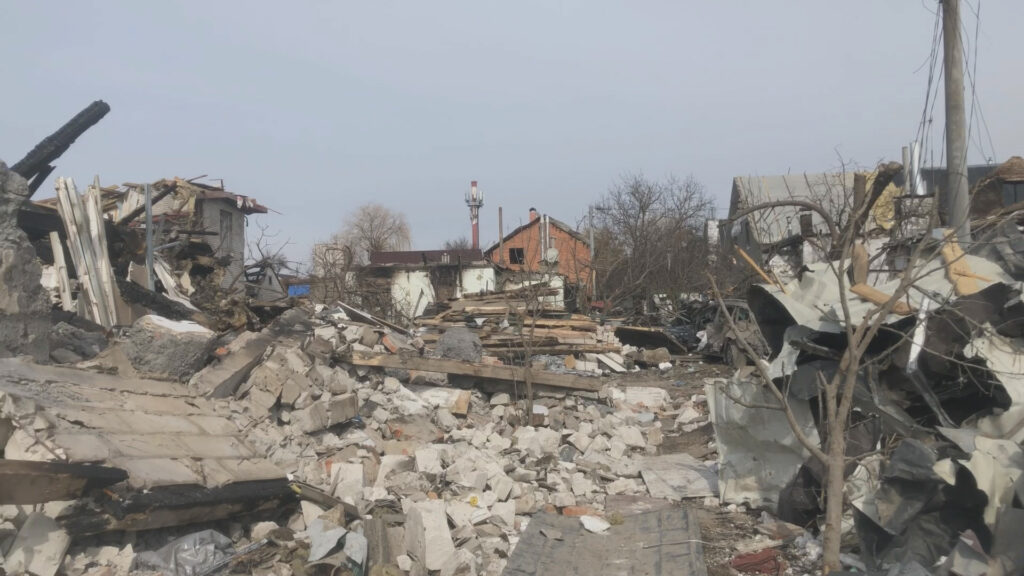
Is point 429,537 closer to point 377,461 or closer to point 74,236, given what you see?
point 377,461

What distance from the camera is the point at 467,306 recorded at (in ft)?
57.4

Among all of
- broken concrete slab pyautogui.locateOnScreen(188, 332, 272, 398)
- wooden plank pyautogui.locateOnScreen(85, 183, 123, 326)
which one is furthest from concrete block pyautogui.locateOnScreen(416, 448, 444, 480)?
wooden plank pyautogui.locateOnScreen(85, 183, 123, 326)

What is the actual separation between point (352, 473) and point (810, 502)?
3.71 m

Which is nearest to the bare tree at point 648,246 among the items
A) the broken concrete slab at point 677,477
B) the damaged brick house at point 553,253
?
the damaged brick house at point 553,253

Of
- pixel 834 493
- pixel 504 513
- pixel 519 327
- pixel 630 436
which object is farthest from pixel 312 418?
pixel 519 327

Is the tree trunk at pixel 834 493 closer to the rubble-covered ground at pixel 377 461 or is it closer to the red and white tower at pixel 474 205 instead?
the rubble-covered ground at pixel 377 461

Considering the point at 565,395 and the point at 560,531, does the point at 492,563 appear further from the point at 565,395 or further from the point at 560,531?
the point at 565,395

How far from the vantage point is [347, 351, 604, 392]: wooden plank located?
1001 cm

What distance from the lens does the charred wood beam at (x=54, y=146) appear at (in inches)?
400

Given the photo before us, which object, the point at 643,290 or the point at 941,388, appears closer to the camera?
the point at 941,388

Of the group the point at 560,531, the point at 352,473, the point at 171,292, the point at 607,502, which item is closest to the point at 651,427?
the point at 607,502

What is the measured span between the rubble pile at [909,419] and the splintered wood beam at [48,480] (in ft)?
12.5

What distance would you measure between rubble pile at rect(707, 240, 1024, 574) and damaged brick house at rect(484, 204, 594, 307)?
13315 mm

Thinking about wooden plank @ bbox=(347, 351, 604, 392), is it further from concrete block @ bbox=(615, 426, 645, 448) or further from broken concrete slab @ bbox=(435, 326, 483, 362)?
concrete block @ bbox=(615, 426, 645, 448)
